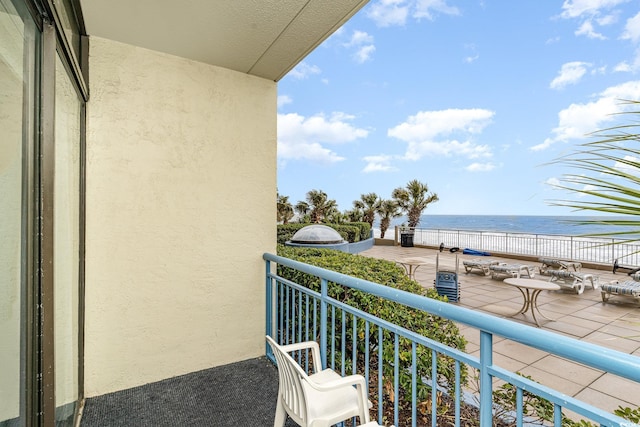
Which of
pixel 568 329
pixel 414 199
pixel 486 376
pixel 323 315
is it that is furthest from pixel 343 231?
pixel 486 376

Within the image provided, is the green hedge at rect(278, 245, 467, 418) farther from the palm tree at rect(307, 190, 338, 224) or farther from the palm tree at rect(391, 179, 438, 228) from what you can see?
the palm tree at rect(307, 190, 338, 224)

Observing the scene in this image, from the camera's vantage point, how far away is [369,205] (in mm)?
19844

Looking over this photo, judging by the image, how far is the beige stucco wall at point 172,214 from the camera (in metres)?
2.34

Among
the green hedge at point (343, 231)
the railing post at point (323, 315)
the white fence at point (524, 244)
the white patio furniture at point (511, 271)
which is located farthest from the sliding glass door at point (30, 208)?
the white fence at point (524, 244)

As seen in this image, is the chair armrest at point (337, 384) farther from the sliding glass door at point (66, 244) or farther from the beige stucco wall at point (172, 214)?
the beige stucco wall at point (172, 214)

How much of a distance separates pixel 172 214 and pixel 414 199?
16866 millimetres

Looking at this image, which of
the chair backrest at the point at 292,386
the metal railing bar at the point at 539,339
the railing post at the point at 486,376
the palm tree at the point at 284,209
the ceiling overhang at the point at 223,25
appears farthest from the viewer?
the palm tree at the point at 284,209

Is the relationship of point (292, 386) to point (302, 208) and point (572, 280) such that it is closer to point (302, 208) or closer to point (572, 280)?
point (572, 280)

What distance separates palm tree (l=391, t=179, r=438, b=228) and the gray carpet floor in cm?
1644

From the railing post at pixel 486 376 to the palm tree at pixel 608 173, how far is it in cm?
48

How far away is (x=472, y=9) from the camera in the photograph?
2928 cm

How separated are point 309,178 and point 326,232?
124ft

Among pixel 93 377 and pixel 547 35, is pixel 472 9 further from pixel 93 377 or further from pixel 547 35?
pixel 93 377

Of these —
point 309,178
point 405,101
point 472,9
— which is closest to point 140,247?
point 472,9
